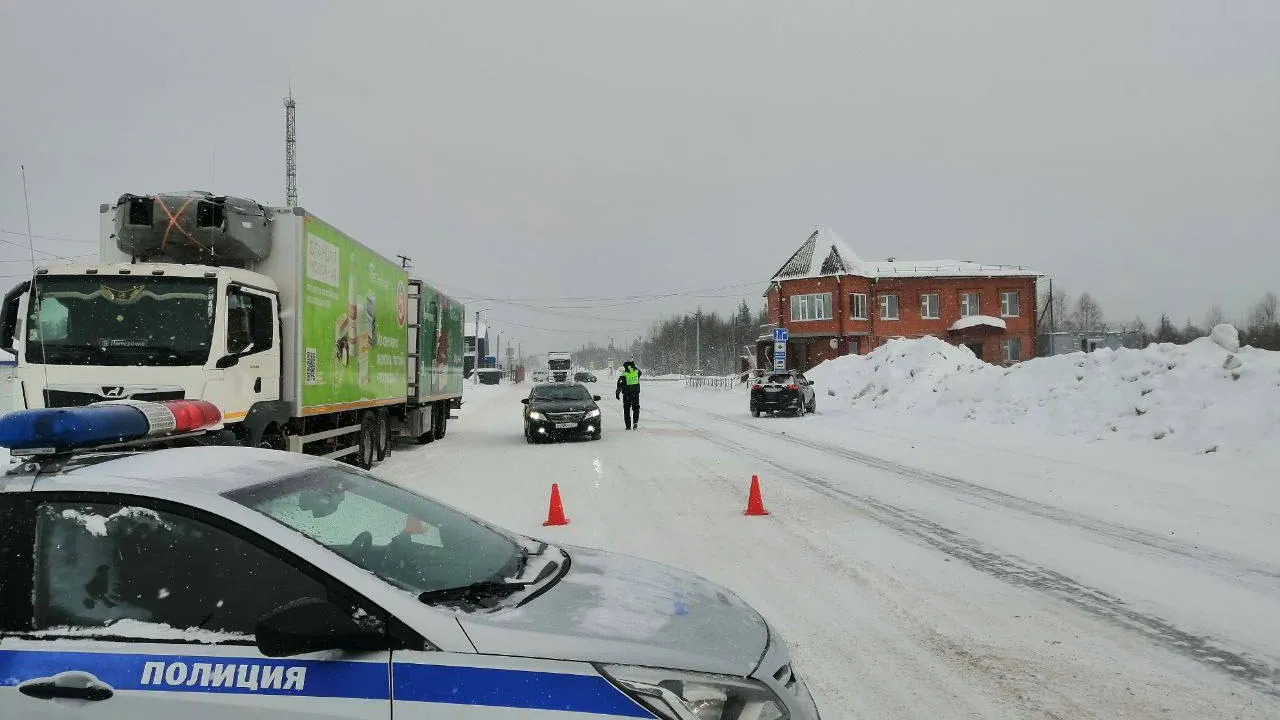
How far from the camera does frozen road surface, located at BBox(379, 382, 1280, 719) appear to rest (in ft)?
14.0

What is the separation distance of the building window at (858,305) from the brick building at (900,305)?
0.22 ft

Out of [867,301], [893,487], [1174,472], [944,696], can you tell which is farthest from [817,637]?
[867,301]

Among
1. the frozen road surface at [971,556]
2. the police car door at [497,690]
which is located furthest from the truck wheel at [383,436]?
the police car door at [497,690]

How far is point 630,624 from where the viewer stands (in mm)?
2740

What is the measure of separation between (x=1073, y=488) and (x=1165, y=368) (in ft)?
24.6

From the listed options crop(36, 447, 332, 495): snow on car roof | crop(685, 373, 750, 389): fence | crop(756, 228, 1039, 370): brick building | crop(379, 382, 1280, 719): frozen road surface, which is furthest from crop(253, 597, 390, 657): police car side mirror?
crop(685, 373, 750, 389): fence

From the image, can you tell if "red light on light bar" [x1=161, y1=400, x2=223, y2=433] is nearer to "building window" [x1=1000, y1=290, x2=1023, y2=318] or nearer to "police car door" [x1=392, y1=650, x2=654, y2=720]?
"police car door" [x1=392, y1=650, x2=654, y2=720]

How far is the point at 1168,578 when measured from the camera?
6355 mm

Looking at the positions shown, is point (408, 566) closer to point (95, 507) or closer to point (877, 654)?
point (95, 507)

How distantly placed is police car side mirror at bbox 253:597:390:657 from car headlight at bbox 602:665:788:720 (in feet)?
2.36

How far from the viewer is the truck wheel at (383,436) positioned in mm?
15660

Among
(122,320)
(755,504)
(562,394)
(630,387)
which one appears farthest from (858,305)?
(122,320)

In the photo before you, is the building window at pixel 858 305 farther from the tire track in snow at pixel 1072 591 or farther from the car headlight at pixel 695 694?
the car headlight at pixel 695 694

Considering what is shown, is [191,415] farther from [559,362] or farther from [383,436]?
[559,362]
